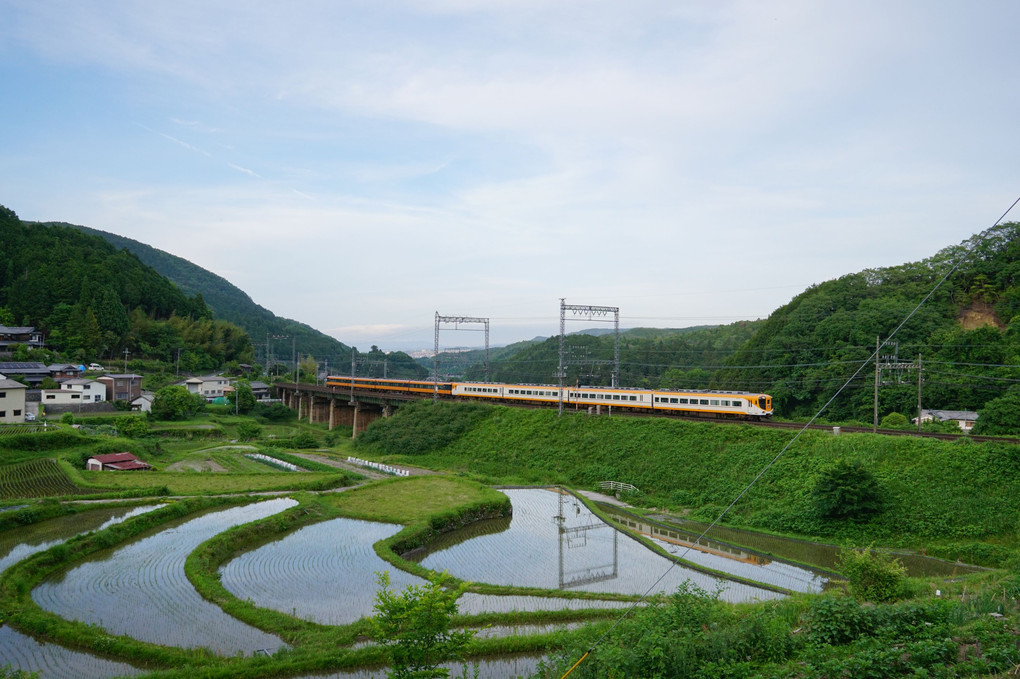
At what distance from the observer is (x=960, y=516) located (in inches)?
643

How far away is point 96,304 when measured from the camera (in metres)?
61.1

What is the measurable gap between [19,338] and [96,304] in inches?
286

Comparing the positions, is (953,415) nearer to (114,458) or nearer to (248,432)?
(114,458)

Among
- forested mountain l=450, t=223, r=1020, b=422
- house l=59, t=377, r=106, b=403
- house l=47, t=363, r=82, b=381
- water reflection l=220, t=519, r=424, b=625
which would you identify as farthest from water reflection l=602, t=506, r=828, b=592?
house l=47, t=363, r=82, b=381

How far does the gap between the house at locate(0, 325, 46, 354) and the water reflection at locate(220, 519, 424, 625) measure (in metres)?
53.1

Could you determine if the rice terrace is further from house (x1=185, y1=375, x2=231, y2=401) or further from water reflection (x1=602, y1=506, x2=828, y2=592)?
house (x1=185, y1=375, x2=231, y2=401)

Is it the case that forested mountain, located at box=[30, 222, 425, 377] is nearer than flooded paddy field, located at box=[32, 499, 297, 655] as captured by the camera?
No

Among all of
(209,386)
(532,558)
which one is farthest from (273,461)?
(209,386)

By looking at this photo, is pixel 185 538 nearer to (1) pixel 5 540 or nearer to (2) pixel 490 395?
(1) pixel 5 540

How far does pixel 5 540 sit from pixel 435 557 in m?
11.6

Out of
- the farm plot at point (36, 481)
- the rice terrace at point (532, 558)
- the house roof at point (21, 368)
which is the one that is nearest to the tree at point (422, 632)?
the rice terrace at point (532, 558)

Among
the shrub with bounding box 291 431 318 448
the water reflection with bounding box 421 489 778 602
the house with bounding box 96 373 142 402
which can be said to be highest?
the house with bounding box 96 373 142 402

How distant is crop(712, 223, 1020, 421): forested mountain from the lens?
2725cm

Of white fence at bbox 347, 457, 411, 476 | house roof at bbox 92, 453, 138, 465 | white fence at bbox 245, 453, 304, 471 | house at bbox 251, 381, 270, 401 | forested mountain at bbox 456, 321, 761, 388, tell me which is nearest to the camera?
house roof at bbox 92, 453, 138, 465
